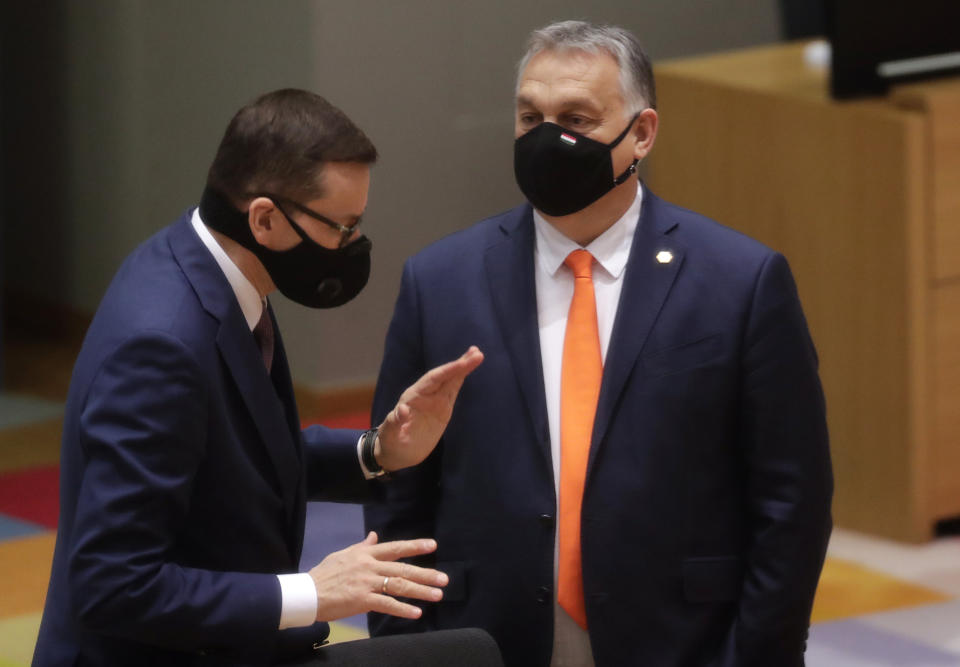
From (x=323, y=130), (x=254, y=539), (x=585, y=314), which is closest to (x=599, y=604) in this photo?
(x=585, y=314)

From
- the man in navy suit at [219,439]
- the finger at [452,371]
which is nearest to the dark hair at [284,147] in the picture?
the man in navy suit at [219,439]

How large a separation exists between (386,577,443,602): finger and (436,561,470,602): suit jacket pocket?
596 millimetres

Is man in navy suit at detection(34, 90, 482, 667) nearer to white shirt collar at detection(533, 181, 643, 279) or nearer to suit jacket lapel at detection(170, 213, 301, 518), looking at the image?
suit jacket lapel at detection(170, 213, 301, 518)

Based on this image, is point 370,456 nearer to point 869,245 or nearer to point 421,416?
point 421,416

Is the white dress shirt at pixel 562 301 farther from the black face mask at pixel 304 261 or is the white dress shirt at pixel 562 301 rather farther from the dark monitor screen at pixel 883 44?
the dark monitor screen at pixel 883 44

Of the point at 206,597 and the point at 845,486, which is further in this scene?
the point at 845,486

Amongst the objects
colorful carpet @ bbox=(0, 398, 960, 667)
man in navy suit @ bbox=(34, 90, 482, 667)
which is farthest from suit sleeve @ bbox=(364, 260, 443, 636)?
colorful carpet @ bbox=(0, 398, 960, 667)

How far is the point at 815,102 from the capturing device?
Answer: 5.39 metres

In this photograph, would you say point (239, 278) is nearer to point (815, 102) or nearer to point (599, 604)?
point (599, 604)

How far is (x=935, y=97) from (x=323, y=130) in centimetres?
303

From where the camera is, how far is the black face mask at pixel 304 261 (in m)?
2.59

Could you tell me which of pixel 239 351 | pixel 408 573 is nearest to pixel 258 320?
pixel 239 351

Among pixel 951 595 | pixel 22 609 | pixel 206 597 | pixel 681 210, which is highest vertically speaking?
pixel 681 210

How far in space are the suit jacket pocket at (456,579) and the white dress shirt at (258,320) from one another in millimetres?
623
